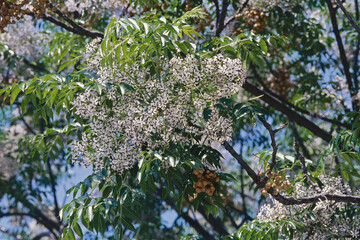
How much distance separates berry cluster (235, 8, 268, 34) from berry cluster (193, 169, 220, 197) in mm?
2953

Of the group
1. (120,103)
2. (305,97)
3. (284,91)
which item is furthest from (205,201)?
(284,91)

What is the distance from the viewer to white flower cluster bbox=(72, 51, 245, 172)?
129 inches

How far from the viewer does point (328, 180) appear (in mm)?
4086

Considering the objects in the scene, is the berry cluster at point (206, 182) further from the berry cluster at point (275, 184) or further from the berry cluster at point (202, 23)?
the berry cluster at point (202, 23)

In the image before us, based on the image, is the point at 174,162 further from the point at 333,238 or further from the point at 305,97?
the point at 305,97

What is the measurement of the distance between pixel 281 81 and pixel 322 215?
13.4 feet

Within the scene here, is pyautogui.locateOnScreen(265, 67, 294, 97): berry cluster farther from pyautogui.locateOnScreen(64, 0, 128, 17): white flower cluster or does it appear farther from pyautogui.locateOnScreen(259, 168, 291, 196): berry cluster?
pyautogui.locateOnScreen(259, 168, 291, 196): berry cluster

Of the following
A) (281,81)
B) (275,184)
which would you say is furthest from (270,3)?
(275,184)

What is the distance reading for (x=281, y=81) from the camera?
7922 mm

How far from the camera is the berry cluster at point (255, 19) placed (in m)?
6.05

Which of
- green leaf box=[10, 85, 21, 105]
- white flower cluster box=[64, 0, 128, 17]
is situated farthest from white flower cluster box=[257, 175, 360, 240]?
white flower cluster box=[64, 0, 128, 17]

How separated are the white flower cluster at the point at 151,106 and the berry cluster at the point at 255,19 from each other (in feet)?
9.03

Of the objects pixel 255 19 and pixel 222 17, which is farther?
pixel 255 19

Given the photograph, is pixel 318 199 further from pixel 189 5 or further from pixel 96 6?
pixel 96 6
